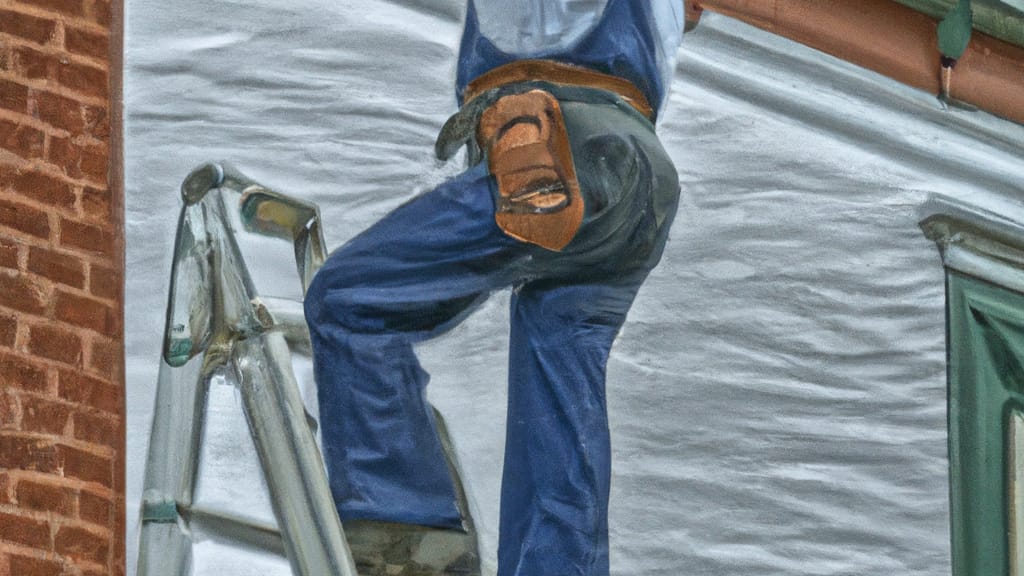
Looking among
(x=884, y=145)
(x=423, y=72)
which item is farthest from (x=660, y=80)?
(x=884, y=145)

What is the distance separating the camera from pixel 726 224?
580 centimetres

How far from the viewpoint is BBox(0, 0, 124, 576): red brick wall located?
521 cm

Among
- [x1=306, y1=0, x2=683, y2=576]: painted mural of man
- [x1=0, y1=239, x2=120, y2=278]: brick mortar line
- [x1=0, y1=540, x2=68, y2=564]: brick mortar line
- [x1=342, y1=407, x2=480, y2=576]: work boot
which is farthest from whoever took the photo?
[x1=0, y1=239, x2=120, y2=278]: brick mortar line

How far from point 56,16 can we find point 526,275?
1.12 m

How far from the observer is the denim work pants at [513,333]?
498 centimetres

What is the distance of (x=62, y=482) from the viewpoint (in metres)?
5.25

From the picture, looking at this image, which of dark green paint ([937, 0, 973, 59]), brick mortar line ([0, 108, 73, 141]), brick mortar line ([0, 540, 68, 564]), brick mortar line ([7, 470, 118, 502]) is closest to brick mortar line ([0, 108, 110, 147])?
brick mortar line ([0, 108, 73, 141])

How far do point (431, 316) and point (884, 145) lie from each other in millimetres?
1326

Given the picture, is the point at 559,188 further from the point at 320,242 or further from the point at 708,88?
the point at 708,88

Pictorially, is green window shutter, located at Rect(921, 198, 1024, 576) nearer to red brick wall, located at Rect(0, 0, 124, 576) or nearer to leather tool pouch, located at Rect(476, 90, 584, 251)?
leather tool pouch, located at Rect(476, 90, 584, 251)

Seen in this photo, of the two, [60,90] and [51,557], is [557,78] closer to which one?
[60,90]

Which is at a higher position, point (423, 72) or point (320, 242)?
point (423, 72)

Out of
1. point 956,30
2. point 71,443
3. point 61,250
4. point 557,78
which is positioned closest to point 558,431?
point 557,78

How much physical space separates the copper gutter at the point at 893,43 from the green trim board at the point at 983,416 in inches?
17.8
